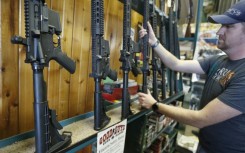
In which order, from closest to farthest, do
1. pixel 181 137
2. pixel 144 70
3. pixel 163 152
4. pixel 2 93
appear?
pixel 2 93
pixel 144 70
pixel 163 152
pixel 181 137

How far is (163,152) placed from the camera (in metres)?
1.92

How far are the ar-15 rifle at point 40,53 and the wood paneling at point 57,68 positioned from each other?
223 mm

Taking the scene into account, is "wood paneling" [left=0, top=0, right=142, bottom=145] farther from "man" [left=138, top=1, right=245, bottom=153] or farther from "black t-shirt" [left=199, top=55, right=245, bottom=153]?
"black t-shirt" [left=199, top=55, right=245, bottom=153]

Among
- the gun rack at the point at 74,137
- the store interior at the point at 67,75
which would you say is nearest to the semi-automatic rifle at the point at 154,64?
the store interior at the point at 67,75

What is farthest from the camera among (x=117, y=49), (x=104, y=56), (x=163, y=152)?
(x=163, y=152)

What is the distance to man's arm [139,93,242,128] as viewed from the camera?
0.88 meters

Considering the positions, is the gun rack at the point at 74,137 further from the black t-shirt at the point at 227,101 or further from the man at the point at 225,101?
the black t-shirt at the point at 227,101

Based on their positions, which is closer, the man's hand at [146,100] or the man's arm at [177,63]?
the man's hand at [146,100]

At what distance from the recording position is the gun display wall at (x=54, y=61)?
55 cm

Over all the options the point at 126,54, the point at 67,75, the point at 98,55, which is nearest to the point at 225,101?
the point at 126,54

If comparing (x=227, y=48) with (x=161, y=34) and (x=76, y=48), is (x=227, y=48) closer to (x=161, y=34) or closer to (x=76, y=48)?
(x=161, y=34)

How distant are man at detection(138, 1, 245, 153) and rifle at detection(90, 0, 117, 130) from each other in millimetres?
389

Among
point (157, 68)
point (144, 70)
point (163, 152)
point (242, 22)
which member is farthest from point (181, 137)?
point (242, 22)

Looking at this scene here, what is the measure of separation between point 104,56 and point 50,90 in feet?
1.07
